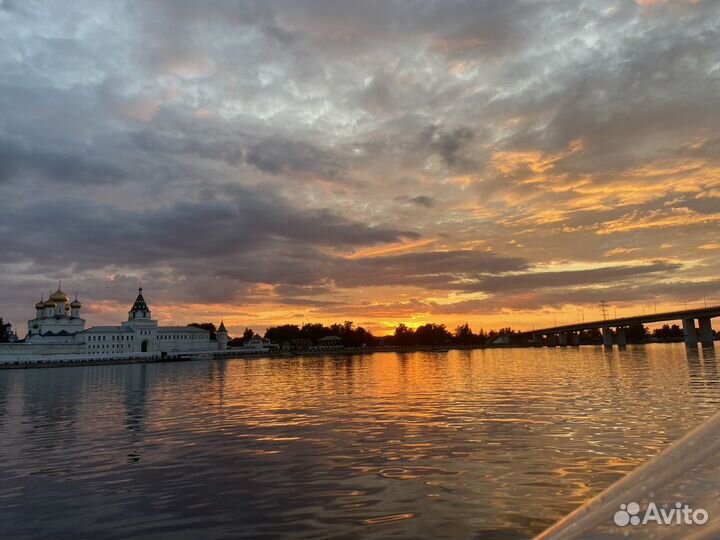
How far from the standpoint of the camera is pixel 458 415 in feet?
95.8

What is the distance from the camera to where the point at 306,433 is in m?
24.8

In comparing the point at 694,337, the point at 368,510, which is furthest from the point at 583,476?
the point at 694,337

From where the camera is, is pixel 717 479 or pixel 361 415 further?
pixel 361 415

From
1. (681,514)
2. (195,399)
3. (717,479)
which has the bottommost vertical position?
(195,399)

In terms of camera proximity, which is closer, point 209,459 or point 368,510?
point 368,510

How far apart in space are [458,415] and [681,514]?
26.5 meters

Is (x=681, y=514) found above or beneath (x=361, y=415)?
above

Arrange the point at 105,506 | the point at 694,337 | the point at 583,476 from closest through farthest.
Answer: the point at 105,506
the point at 583,476
the point at 694,337

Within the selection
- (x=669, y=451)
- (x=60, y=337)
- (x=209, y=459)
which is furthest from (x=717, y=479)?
(x=60, y=337)

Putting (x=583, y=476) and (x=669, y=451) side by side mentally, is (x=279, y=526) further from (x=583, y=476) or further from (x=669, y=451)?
(x=669, y=451)

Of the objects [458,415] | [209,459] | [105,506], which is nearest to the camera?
[105,506]

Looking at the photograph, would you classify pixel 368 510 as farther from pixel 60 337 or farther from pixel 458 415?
pixel 60 337

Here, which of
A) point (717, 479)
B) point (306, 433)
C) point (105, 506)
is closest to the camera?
point (717, 479)

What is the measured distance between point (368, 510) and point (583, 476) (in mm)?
6773
